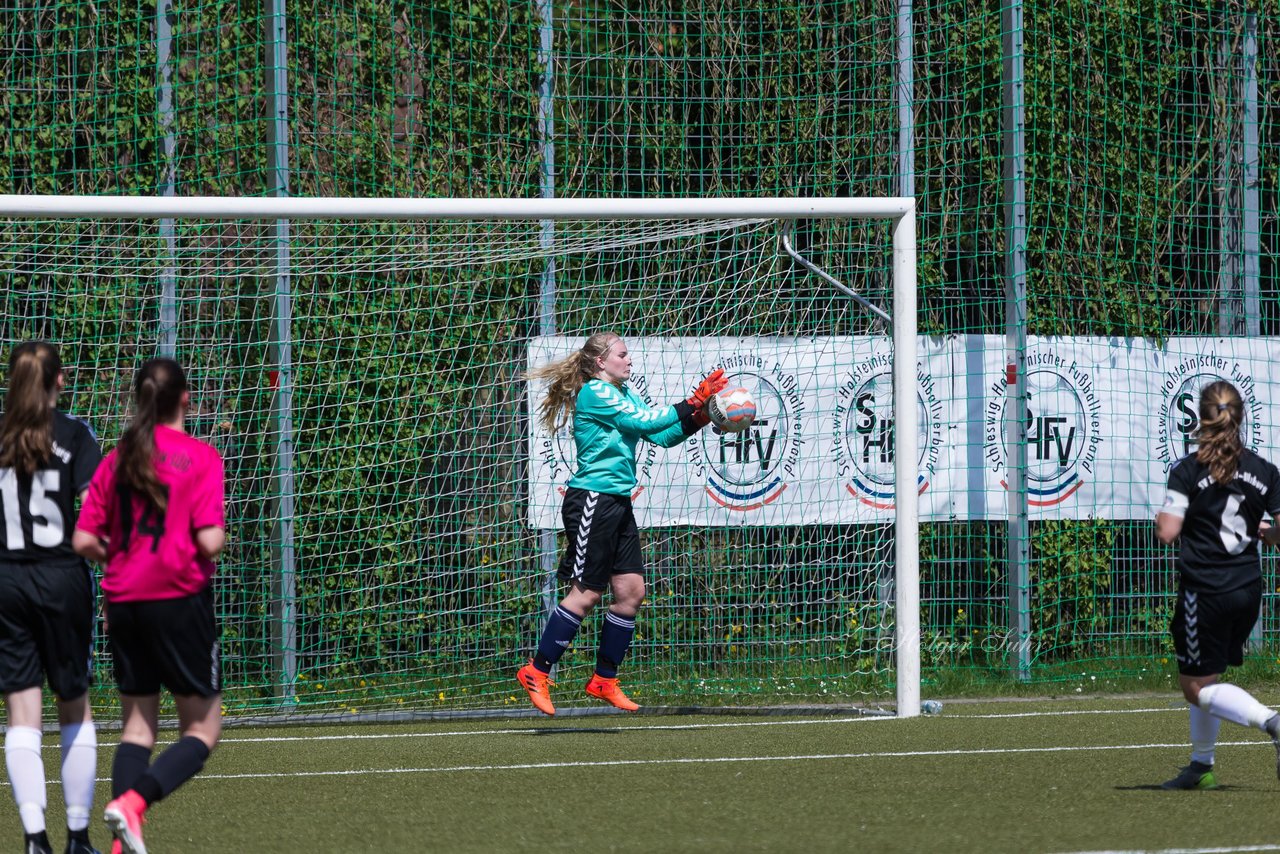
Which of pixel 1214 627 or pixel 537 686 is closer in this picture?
pixel 1214 627

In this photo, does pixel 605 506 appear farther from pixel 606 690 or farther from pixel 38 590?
pixel 38 590

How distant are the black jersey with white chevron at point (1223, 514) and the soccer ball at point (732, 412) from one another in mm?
2635

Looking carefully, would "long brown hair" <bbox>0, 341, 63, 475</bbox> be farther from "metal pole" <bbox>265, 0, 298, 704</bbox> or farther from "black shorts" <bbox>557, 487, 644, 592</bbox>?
"metal pole" <bbox>265, 0, 298, 704</bbox>

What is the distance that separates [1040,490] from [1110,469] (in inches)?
19.7

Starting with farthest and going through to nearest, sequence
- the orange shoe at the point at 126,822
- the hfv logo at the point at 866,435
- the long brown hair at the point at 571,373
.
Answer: the hfv logo at the point at 866,435
the long brown hair at the point at 571,373
the orange shoe at the point at 126,822

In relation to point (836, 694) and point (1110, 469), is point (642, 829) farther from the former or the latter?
point (1110, 469)

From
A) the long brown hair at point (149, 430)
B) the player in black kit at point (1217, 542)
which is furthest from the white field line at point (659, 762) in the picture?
the long brown hair at point (149, 430)

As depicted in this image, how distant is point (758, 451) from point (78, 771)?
5.89m

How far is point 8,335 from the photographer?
377 inches

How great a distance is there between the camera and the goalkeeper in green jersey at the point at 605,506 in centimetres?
804

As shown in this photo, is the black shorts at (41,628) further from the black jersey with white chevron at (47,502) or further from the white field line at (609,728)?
the white field line at (609,728)

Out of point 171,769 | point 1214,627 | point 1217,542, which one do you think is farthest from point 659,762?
point 171,769

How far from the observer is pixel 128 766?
464 cm

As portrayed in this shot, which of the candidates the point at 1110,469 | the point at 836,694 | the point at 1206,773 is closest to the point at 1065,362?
the point at 1110,469
